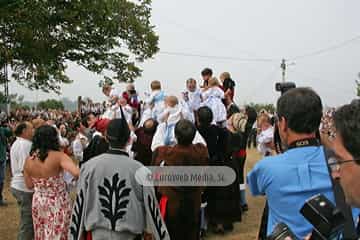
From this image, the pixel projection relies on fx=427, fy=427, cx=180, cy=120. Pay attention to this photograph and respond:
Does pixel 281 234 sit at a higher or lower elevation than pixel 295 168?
lower

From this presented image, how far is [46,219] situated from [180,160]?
166cm

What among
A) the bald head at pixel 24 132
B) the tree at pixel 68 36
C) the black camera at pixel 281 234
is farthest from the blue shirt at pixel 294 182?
the tree at pixel 68 36

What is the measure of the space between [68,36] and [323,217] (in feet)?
50.5

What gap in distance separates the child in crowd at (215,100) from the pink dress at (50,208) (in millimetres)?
3429

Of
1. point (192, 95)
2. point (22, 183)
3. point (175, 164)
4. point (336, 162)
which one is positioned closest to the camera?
point (336, 162)

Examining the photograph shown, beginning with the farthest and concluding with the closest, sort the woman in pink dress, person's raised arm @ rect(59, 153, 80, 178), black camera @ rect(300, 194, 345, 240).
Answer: the woman in pink dress → person's raised arm @ rect(59, 153, 80, 178) → black camera @ rect(300, 194, 345, 240)

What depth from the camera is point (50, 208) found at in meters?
4.81

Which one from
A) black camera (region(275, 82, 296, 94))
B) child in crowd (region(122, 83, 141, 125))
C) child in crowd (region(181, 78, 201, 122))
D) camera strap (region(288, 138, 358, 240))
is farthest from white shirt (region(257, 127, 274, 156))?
camera strap (region(288, 138, 358, 240))

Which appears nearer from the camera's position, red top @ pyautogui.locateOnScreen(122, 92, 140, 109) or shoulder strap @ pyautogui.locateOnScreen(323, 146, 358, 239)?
shoulder strap @ pyautogui.locateOnScreen(323, 146, 358, 239)

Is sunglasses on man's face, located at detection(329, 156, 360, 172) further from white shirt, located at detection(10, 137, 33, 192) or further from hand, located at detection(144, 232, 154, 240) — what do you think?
white shirt, located at detection(10, 137, 33, 192)

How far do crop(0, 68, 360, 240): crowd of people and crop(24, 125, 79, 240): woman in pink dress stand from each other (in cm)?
1

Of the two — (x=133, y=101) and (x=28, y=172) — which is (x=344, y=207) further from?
(x=133, y=101)

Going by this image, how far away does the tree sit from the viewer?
544 inches

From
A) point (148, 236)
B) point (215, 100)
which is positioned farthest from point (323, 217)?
point (215, 100)
